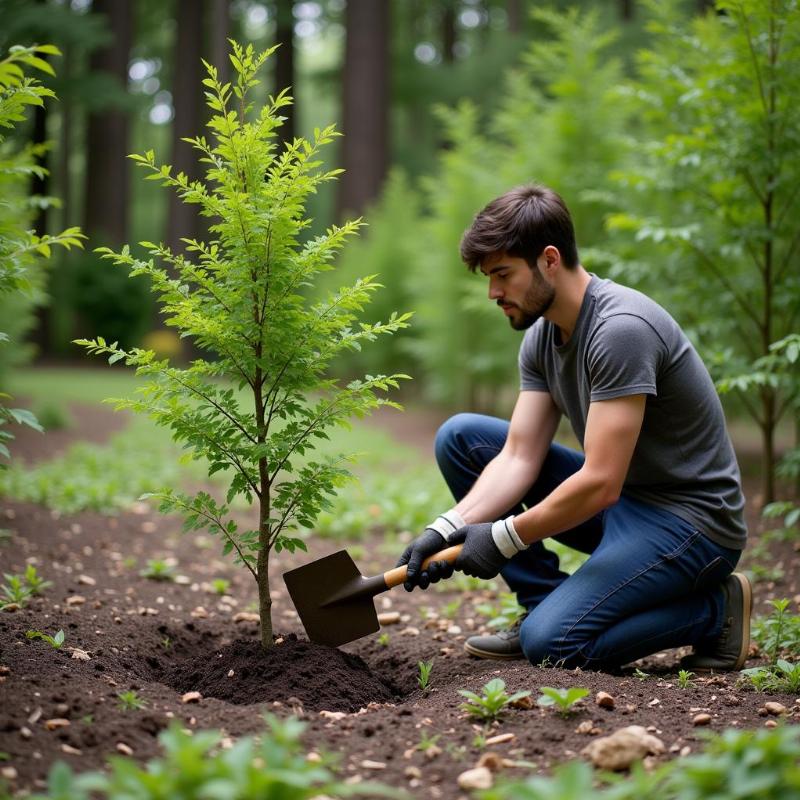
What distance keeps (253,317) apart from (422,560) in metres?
1.02

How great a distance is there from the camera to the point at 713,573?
303cm

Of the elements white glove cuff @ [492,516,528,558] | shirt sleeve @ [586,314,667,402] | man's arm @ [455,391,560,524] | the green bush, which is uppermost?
shirt sleeve @ [586,314,667,402]

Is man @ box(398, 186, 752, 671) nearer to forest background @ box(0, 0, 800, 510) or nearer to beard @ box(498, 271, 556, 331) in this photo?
beard @ box(498, 271, 556, 331)

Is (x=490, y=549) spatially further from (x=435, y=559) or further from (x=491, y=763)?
(x=491, y=763)

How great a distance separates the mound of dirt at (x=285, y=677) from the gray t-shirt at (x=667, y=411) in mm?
1193

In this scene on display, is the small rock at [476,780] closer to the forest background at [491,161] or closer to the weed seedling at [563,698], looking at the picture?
the weed seedling at [563,698]

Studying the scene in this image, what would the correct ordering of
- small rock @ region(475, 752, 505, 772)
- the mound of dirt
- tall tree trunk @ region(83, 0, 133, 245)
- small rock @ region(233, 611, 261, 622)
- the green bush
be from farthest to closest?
tall tree trunk @ region(83, 0, 133, 245), small rock @ region(233, 611, 261, 622), the mound of dirt, small rock @ region(475, 752, 505, 772), the green bush

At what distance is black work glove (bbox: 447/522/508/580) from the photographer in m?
2.91

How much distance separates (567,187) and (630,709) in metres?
6.44

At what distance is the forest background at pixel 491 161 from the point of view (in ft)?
15.0

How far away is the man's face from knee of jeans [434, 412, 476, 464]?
60 centimetres

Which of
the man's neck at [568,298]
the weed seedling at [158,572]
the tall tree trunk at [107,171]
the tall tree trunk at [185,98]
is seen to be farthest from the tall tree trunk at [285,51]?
the man's neck at [568,298]

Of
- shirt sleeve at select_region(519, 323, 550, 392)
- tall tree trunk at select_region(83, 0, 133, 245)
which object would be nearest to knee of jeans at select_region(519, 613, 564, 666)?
shirt sleeve at select_region(519, 323, 550, 392)

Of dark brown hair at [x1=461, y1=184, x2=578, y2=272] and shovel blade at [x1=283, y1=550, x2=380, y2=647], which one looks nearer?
dark brown hair at [x1=461, y1=184, x2=578, y2=272]
